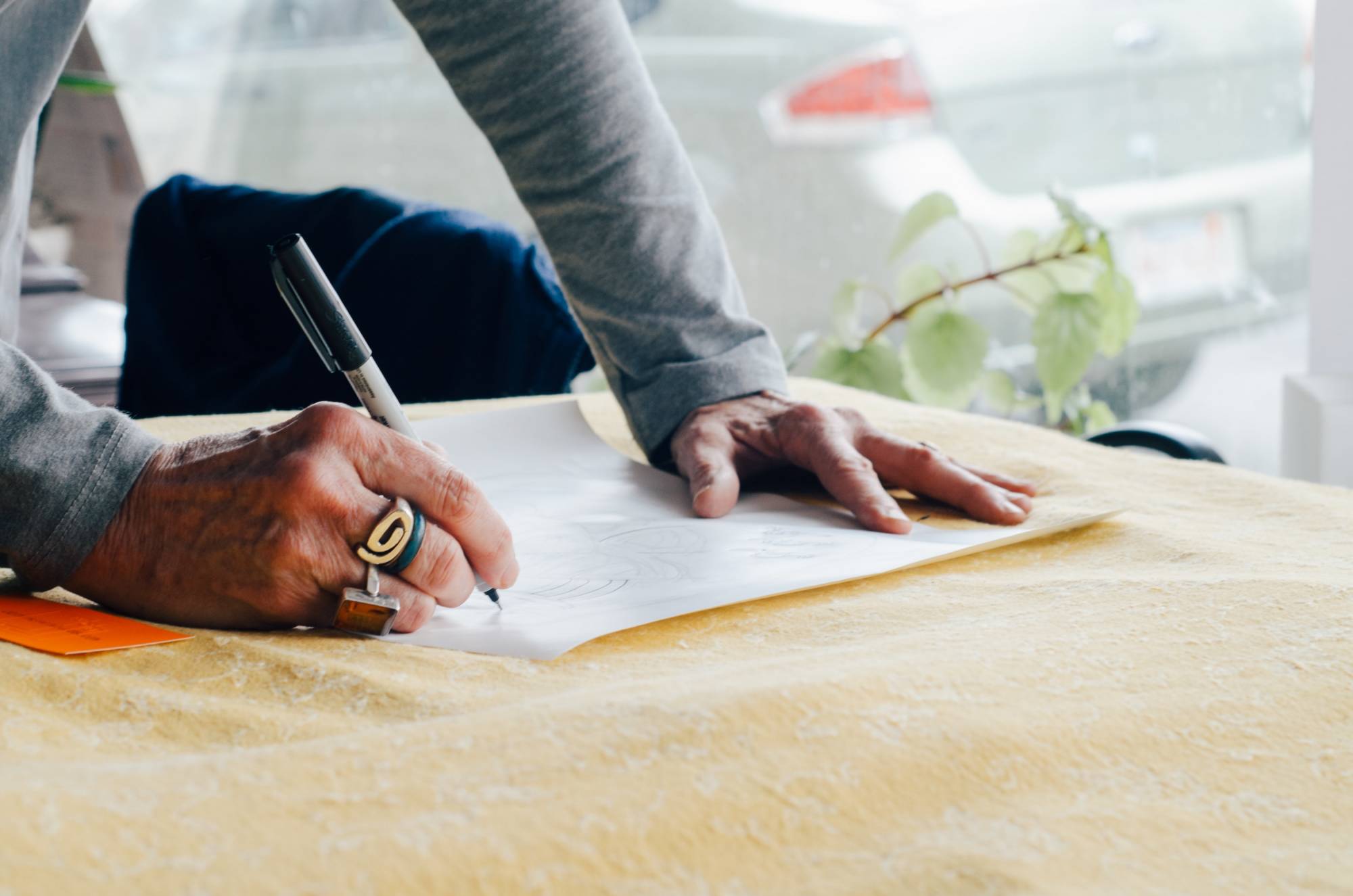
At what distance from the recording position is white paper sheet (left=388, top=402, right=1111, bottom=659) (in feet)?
1.92

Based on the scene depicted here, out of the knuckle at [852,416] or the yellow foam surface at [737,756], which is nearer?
the yellow foam surface at [737,756]

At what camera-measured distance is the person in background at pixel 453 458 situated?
1.88ft

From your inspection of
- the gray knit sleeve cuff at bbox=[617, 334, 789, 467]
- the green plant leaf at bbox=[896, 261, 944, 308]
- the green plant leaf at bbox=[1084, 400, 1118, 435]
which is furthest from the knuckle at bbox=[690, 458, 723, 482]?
the green plant leaf at bbox=[1084, 400, 1118, 435]

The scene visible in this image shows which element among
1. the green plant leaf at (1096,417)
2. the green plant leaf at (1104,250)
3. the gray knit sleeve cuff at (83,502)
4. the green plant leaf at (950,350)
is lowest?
the green plant leaf at (1096,417)

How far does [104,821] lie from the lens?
0.33m

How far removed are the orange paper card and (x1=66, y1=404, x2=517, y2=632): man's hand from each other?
0.06 feet

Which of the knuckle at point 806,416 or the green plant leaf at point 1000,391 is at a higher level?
the knuckle at point 806,416

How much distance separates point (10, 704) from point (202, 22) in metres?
3.39

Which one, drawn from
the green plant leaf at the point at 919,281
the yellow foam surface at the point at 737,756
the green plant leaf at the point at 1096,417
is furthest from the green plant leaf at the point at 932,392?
the yellow foam surface at the point at 737,756

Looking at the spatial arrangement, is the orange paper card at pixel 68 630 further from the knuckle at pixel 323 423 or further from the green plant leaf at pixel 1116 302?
the green plant leaf at pixel 1116 302

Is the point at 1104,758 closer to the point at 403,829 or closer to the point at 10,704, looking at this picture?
the point at 403,829

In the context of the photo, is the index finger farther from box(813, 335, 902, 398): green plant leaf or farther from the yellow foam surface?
box(813, 335, 902, 398): green plant leaf

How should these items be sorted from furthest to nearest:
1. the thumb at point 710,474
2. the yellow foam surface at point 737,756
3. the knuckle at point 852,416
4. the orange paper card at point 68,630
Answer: the knuckle at point 852,416, the thumb at point 710,474, the orange paper card at point 68,630, the yellow foam surface at point 737,756

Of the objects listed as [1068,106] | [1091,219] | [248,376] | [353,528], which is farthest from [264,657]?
[1068,106]
